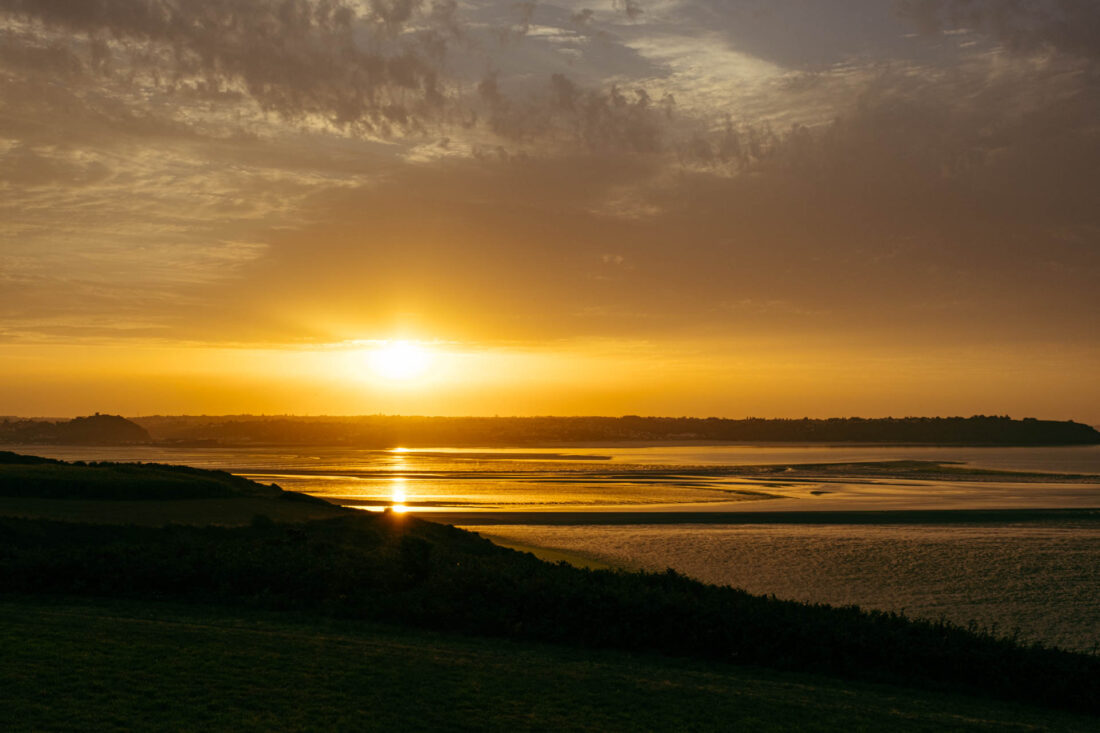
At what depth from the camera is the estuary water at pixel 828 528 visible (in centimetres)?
2843

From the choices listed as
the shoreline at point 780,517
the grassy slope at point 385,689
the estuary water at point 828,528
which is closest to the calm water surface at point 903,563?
the estuary water at point 828,528

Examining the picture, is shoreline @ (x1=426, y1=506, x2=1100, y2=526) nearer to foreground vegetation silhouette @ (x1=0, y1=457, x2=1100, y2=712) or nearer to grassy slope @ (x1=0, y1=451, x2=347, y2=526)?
grassy slope @ (x1=0, y1=451, x2=347, y2=526)

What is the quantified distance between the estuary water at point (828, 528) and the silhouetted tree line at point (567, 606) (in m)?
3.46

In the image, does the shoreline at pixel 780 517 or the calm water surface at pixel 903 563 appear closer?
the calm water surface at pixel 903 563

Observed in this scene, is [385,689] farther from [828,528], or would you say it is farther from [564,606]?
[828,528]

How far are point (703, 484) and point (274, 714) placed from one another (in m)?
66.8

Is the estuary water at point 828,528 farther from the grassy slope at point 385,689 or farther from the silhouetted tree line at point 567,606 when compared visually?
the grassy slope at point 385,689

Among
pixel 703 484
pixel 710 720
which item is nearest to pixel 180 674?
pixel 710 720

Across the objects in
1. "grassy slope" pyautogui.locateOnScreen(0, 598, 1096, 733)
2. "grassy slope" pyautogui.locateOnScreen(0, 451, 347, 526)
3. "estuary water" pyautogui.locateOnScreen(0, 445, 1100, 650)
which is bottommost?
"estuary water" pyautogui.locateOnScreen(0, 445, 1100, 650)

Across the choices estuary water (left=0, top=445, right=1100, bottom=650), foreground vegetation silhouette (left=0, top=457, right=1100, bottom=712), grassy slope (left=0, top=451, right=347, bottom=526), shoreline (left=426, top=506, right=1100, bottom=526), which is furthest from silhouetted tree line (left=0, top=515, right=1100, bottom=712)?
shoreline (left=426, top=506, right=1100, bottom=526)

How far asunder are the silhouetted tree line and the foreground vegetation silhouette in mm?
28

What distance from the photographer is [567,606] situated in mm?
19141

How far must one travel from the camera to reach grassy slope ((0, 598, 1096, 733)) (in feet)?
40.1

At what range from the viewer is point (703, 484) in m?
76.8
